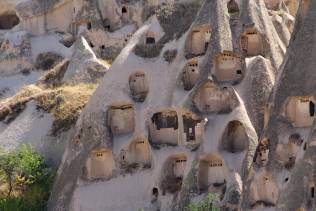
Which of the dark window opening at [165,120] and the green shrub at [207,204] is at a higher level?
the dark window opening at [165,120]

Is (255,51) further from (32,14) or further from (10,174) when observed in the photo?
(32,14)

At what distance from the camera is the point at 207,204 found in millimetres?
42375

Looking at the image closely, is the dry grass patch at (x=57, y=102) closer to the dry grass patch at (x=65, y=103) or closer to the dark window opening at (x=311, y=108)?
the dry grass patch at (x=65, y=103)

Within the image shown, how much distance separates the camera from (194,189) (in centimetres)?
4366

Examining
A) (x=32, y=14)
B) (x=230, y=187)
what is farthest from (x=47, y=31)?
(x=230, y=187)

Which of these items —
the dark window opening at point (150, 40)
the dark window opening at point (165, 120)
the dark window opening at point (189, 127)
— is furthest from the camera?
the dark window opening at point (150, 40)

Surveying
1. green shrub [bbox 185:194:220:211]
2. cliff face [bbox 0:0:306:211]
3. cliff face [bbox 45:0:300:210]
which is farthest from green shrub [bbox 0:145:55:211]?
green shrub [bbox 185:194:220:211]

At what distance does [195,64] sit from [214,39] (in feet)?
5.99

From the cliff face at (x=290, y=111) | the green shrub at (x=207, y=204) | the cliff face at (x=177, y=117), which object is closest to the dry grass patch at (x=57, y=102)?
the cliff face at (x=177, y=117)

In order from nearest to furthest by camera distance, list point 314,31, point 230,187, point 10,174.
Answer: point 314,31
point 230,187
point 10,174

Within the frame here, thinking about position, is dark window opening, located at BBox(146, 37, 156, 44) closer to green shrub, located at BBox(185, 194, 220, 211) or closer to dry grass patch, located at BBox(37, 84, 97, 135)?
dry grass patch, located at BBox(37, 84, 97, 135)

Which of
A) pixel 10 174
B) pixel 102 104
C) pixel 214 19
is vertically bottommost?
pixel 10 174

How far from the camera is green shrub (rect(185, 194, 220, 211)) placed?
42188 millimetres

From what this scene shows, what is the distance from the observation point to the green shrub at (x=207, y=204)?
1661 inches
